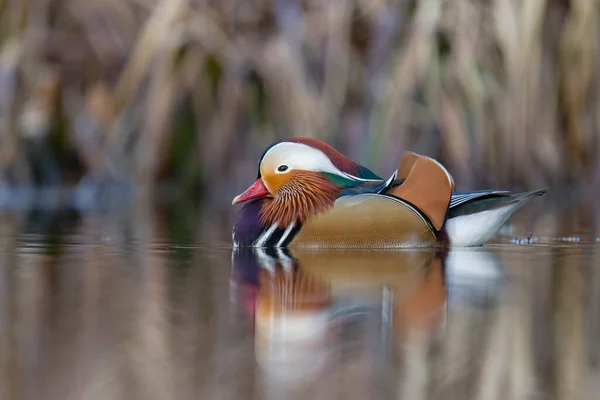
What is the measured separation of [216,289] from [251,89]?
5071mm

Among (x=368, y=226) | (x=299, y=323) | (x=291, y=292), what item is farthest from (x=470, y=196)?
(x=299, y=323)

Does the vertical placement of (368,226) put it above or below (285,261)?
above

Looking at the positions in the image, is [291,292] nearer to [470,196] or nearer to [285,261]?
[285,261]

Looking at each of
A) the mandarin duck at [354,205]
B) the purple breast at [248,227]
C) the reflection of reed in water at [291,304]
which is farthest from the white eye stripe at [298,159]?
the reflection of reed in water at [291,304]

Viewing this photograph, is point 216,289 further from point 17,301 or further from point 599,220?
point 599,220

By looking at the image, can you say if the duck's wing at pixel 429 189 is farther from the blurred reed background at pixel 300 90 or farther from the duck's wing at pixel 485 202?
the blurred reed background at pixel 300 90

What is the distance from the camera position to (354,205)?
4293mm

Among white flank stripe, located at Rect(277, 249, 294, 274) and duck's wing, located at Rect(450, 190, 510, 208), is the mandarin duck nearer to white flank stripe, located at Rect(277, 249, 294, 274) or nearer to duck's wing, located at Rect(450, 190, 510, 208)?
duck's wing, located at Rect(450, 190, 510, 208)

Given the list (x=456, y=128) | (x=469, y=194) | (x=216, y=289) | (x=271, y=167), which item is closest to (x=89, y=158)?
(x=456, y=128)

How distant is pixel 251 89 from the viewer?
8148mm

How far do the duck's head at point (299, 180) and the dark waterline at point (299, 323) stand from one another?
22 cm

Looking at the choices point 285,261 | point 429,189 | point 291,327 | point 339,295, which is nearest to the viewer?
point 291,327

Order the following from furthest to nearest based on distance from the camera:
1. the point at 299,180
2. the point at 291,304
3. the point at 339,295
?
the point at 299,180 → the point at 339,295 → the point at 291,304

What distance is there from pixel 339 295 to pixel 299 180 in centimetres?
155
